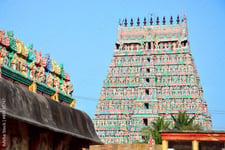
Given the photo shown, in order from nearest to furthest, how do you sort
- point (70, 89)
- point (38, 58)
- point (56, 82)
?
point (38, 58)
point (56, 82)
point (70, 89)

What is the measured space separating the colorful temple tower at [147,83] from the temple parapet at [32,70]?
32969 mm

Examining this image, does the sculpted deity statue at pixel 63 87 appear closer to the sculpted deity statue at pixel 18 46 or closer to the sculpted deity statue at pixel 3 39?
the sculpted deity statue at pixel 18 46

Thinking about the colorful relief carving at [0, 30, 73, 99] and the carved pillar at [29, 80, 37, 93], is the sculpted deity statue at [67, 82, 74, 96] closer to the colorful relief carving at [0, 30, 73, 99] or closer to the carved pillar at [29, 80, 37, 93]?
the colorful relief carving at [0, 30, 73, 99]

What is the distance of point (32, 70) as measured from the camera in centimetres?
2433

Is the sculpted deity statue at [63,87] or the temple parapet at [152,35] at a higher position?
the temple parapet at [152,35]

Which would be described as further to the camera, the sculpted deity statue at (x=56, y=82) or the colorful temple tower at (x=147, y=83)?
the colorful temple tower at (x=147, y=83)

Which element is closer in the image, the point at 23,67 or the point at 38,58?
the point at 23,67

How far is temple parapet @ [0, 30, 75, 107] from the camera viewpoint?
21.8 meters

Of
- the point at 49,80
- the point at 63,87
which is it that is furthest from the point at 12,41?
the point at 63,87

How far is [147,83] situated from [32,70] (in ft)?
132

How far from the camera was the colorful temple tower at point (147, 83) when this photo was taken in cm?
6194

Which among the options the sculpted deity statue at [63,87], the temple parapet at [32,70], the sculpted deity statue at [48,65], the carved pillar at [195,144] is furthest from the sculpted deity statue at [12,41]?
the carved pillar at [195,144]

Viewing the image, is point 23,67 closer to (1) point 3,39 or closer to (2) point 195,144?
(1) point 3,39

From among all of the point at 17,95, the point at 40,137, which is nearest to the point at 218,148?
the point at 40,137
